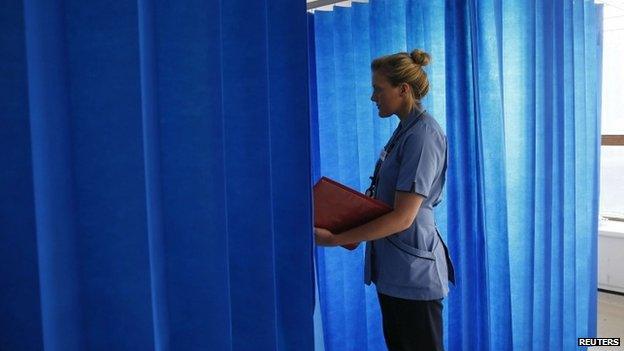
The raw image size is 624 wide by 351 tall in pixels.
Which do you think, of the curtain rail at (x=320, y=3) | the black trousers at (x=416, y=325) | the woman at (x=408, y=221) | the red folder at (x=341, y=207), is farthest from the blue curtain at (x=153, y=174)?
the curtain rail at (x=320, y=3)

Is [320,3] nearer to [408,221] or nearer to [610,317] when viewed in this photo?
[408,221]

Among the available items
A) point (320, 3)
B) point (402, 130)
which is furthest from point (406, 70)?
point (320, 3)

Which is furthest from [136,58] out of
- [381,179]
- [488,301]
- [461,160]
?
[488,301]

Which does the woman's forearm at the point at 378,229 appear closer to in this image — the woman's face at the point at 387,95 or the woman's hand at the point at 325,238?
the woman's hand at the point at 325,238

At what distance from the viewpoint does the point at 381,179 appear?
1.40 meters

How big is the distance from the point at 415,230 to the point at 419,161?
203 mm

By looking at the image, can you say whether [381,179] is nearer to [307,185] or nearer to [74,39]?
[307,185]

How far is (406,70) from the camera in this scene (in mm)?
1387

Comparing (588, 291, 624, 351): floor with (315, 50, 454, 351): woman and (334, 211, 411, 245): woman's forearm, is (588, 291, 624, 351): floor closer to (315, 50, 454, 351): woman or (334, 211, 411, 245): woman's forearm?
(315, 50, 454, 351): woman

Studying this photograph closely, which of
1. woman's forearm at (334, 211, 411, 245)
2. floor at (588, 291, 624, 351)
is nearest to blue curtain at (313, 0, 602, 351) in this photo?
floor at (588, 291, 624, 351)

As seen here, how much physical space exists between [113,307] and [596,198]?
2.24m

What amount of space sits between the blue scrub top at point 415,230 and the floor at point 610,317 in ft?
5.24

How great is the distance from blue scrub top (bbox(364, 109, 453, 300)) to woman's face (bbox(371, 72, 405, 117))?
0.05 meters

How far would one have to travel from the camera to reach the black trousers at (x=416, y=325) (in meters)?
1.34
